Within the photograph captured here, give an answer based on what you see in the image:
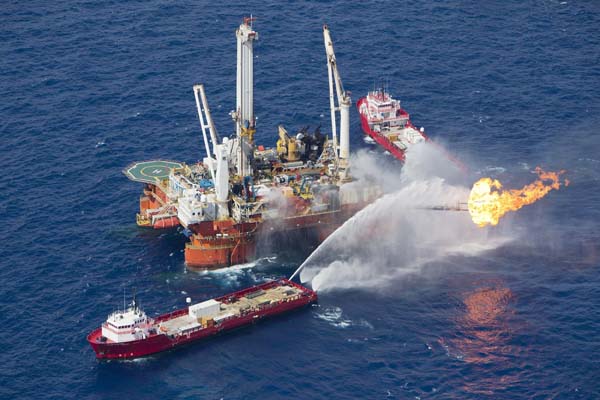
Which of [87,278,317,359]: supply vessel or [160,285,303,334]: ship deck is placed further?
[160,285,303,334]: ship deck

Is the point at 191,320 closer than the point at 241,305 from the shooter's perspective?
Yes

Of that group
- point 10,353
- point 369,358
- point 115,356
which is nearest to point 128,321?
point 115,356

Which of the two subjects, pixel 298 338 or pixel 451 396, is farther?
pixel 298 338

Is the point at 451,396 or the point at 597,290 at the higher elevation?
the point at 597,290

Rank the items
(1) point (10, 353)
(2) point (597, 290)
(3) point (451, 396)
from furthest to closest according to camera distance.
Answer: (2) point (597, 290) < (1) point (10, 353) < (3) point (451, 396)

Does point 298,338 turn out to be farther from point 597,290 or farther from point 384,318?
point 597,290

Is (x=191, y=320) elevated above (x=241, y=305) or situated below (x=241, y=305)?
below

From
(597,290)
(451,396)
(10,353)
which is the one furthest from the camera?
(597,290)

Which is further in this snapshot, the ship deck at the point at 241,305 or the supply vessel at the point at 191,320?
the ship deck at the point at 241,305
